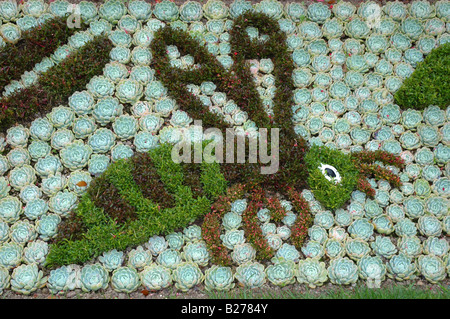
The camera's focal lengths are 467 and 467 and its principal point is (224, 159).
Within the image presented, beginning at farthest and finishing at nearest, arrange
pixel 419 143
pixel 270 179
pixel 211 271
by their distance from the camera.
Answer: pixel 419 143, pixel 270 179, pixel 211 271

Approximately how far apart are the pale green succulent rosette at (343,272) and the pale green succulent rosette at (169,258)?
3.34 ft

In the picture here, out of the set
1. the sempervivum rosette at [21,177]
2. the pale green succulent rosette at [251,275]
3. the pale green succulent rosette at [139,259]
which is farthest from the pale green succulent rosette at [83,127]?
the pale green succulent rosette at [251,275]

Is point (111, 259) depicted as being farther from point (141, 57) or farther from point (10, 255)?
point (141, 57)

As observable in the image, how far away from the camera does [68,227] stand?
3.09 m

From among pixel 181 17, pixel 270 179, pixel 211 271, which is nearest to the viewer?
pixel 211 271

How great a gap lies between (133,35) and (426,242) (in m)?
2.69

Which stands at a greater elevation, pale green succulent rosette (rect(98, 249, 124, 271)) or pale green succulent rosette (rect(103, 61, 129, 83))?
pale green succulent rosette (rect(103, 61, 129, 83))

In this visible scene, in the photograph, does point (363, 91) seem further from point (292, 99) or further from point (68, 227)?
point (68, 227)

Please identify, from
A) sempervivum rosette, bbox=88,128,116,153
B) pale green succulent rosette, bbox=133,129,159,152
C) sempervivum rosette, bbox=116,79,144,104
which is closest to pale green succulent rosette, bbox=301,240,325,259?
pale green succulent rosette, bbox=133,129,159,152

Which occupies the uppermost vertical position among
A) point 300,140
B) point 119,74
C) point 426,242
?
point 119,74

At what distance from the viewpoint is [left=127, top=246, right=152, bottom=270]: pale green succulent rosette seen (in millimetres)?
3100

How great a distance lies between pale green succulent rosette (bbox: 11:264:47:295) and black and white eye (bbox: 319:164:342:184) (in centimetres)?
203

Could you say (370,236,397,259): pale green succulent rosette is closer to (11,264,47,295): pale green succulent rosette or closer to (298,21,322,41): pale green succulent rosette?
(298,21,322,41): pale green succulent rosette

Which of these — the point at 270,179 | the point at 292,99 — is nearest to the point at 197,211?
the point at 270,179
